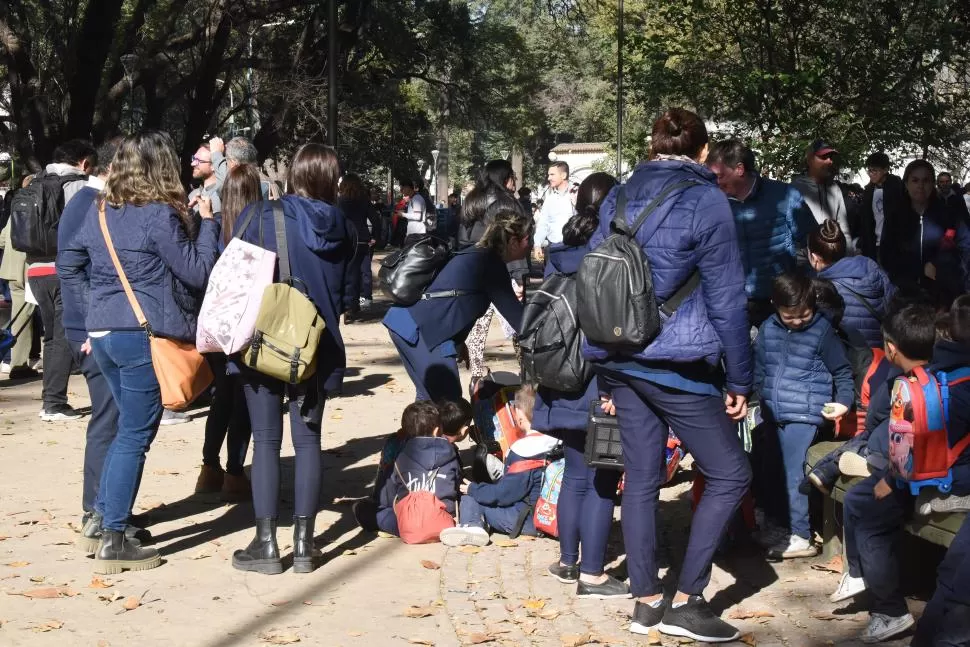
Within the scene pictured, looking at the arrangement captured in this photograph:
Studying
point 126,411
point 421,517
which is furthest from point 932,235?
point 126,411

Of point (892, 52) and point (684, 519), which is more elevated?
point (892, 52)

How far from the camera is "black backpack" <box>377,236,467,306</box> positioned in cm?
686

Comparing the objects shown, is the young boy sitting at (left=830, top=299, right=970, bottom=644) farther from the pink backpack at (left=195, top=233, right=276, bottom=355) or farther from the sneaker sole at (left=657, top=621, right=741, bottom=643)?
the pink backpack at (left=195, top=233, right=276, bottom=355)

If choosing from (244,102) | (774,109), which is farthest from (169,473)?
(244,102)

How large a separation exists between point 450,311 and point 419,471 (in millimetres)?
902

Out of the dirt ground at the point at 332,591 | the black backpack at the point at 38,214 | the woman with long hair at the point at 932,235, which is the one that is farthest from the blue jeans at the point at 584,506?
the black backpack at the point at 38,214

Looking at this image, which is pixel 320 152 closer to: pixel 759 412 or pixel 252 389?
pixel 252 389

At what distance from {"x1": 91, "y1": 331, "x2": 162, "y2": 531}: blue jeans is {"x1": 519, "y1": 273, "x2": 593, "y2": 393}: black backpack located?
71.3 inches

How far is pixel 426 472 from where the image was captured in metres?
6.60

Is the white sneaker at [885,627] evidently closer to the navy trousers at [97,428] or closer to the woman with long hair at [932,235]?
the navy trousers at [97,428]

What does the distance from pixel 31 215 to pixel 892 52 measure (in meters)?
8.71

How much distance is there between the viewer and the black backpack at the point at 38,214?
31.8ft

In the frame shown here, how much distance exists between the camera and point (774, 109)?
42.7 feet

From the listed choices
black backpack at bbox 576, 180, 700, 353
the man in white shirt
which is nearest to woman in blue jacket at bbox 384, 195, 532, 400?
black backpack at bbox 576, 180, 700, 353
